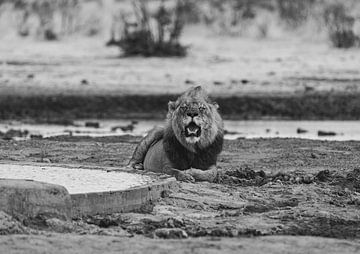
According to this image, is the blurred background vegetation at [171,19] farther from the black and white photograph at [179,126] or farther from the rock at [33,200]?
the rock at [33,200]

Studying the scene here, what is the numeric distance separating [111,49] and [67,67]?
256 cm

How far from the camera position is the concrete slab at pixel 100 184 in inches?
358

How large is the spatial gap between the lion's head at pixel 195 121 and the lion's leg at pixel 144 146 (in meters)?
0.72

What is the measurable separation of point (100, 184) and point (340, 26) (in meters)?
19.4

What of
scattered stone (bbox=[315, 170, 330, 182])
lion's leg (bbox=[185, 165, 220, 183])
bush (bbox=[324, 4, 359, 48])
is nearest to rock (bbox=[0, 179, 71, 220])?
lion's leg (bbox=[185, 165, 220, 183])

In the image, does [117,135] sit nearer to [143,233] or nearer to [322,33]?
[143,233]

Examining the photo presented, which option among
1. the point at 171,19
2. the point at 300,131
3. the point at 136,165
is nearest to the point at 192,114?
the point at 136,165

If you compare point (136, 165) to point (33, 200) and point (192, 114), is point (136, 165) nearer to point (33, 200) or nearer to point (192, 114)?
point (192, 114)

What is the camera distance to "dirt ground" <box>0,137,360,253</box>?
7.87m

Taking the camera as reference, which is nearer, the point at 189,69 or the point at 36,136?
the point at 36,136

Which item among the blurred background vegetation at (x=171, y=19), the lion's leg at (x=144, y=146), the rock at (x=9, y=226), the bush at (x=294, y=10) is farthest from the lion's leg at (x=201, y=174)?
the bush at (x=294, y=10)

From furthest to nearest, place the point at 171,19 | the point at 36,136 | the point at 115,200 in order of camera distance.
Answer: the point at 171,19
the point at 36,136
the point at 115,200

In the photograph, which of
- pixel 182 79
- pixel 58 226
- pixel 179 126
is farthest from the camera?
pixel 182 79

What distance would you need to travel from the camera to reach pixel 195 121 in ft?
36.8
